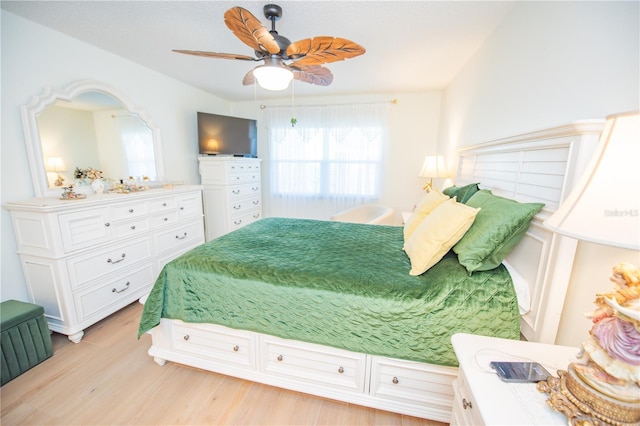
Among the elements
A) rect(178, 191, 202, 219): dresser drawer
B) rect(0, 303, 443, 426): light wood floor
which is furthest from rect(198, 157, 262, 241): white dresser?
rect(0, 303, 443, 426): light wood floor

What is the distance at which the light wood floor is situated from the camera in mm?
1318

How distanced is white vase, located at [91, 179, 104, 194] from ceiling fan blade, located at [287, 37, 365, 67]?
2054mm

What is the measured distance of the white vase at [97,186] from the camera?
2254 mm

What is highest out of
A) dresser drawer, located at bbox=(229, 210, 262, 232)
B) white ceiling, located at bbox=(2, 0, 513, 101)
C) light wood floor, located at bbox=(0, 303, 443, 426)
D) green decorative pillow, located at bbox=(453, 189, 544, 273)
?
white ceiling, located at bbox=(2, 0, 513, 101)

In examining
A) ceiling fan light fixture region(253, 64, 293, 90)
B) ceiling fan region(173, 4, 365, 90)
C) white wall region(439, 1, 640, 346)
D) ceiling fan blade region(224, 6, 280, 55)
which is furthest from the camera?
ceiling fan light fixture region(253, 64, 293, 90)

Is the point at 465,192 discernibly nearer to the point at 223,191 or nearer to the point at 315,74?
the point at 315,74

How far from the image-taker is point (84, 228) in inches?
74.8

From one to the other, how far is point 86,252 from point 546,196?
9.70 ft

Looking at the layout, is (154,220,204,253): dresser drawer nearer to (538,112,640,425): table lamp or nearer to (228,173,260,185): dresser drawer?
(228,173,260,185): dresser drawer

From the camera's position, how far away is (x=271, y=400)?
1.43 meters

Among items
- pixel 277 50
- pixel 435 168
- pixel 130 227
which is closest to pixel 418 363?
pixel 277 50

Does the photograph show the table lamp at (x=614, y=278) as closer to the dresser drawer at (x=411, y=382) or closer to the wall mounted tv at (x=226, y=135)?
the dresser drawer at (x=411, y=382)

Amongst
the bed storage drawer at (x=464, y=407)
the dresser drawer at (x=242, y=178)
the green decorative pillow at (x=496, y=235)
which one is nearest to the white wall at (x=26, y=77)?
the dresser drawer at (x=242, y=178)

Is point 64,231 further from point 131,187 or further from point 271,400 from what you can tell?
point 271,400
